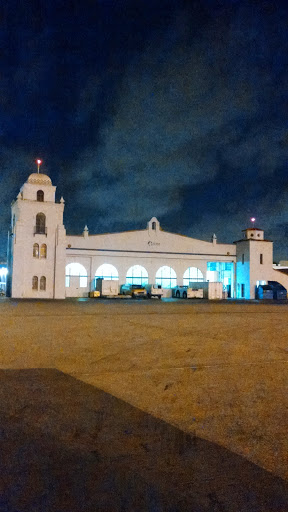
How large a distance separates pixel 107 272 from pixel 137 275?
391 cm

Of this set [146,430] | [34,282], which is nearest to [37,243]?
[34,282]

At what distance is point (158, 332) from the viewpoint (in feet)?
41.2

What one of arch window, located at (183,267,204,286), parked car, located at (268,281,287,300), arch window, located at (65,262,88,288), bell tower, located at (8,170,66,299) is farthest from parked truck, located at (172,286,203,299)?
bell tower, located at (8,170,66,299)

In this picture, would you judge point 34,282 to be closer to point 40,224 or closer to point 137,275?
point 40,224

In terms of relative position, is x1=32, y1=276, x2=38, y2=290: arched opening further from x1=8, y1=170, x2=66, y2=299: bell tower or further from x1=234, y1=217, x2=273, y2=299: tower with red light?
x1=234, y1=217, x2=273, y2=299: tower with red light

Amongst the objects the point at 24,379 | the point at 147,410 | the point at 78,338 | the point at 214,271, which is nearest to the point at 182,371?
the point at 147,410

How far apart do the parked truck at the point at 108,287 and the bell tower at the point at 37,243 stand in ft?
14.0

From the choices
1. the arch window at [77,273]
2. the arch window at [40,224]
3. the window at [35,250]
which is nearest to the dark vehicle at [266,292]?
the arch window at [77,273]

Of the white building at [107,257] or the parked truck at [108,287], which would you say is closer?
the white building at [107,257]

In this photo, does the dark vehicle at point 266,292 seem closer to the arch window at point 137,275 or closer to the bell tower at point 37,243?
the arch window at point 137,275

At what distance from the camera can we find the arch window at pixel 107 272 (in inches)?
1935

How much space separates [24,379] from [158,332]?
6.64 m

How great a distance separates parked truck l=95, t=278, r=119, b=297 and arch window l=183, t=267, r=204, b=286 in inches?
421

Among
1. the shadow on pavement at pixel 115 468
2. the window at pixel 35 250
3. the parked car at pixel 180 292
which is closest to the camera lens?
the shadow on pavement at pixel 115 468
